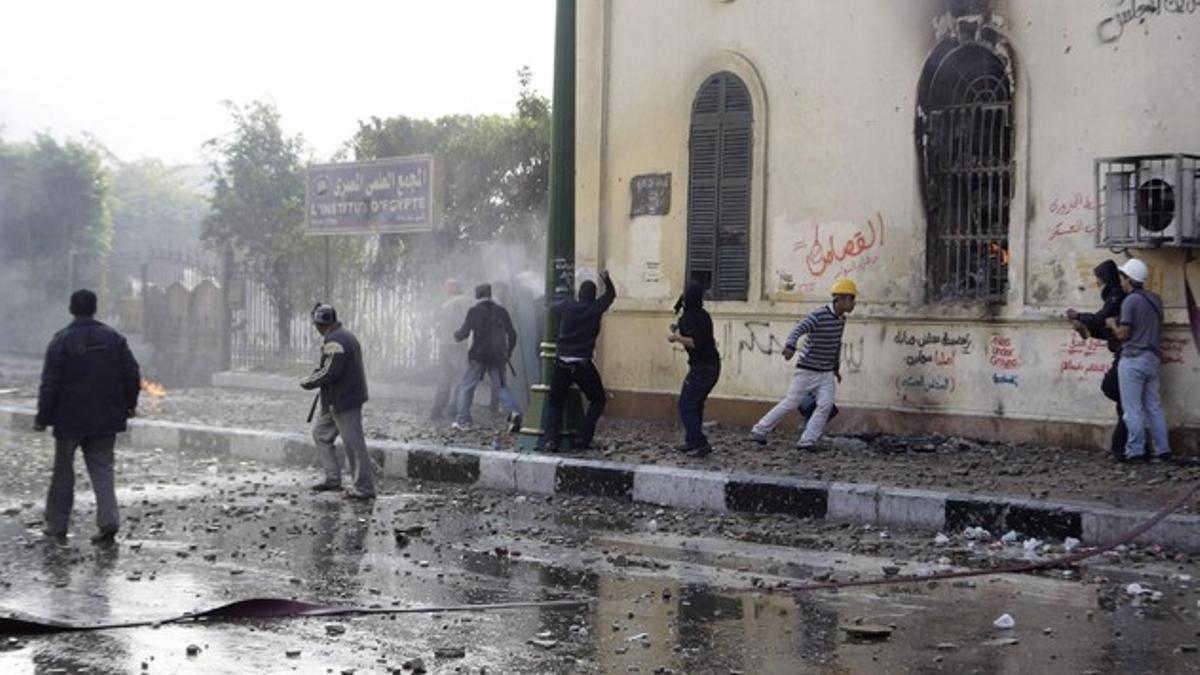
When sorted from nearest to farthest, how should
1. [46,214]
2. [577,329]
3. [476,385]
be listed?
1. [577,329]
2. [476,385]
3. [46,214]

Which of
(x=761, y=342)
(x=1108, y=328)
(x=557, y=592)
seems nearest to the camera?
(x=557, y=592)

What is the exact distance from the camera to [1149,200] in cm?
1261

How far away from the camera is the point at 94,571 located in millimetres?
8805

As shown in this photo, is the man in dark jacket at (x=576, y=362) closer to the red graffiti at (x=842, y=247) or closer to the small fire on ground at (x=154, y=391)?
the red graffiti at (x=842, y=247)

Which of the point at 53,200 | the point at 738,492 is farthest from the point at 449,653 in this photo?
the point at 53,200

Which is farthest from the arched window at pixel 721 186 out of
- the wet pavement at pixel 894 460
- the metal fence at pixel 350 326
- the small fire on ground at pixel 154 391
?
the small fire on ground at pixel 154 391

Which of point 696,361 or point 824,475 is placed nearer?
point 824,475

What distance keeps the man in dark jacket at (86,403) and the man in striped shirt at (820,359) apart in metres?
5.83

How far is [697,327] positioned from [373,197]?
32.1ft

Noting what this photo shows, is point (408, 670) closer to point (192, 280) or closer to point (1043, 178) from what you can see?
point (1043, 178)

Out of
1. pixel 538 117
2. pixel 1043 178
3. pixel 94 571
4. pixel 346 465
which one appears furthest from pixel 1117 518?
pixel 538 117

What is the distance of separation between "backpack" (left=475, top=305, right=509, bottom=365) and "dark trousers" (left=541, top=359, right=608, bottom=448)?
2784mm

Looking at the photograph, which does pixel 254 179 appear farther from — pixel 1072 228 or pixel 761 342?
pixel 1072 228

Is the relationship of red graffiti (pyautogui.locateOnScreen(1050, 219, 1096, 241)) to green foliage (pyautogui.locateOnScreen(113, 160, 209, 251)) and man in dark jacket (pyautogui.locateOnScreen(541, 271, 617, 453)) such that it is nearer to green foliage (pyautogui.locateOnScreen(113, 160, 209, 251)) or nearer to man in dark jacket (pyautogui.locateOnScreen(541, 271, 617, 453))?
man in dark jacket (pyautogui.locateOnScreen(541, 271, 617, 453))
